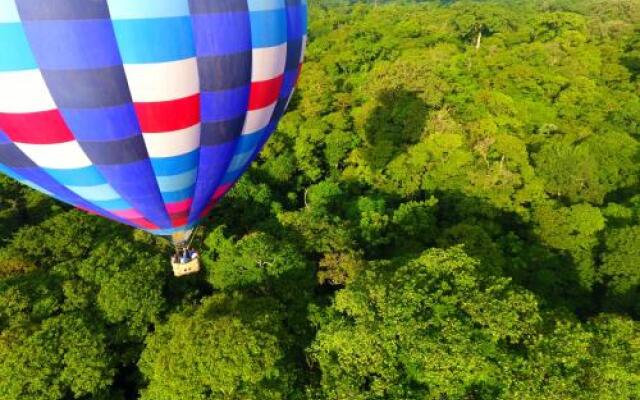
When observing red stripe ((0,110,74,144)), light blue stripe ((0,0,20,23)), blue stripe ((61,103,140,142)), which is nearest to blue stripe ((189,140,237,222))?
blue stripe ((61,103,140,142))

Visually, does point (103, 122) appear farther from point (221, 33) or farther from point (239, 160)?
point (239, 160)

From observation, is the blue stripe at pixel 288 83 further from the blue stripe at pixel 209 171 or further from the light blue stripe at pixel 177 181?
the light blue stripe at pixel 177 181

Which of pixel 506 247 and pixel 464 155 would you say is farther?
pixel 464 155

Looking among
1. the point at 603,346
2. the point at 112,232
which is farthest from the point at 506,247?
the point at 112,232

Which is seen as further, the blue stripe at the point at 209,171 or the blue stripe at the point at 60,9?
the blue stripe at the point at 209,171

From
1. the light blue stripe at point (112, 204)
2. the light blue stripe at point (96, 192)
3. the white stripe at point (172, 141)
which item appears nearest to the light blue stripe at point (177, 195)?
the light blue stripe at point (112, 204)

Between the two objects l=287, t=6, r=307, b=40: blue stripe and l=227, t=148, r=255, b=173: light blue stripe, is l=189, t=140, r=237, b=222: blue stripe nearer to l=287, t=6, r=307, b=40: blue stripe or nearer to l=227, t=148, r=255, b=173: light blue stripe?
l=227, t=148, r=255, b=173: light blue stripe

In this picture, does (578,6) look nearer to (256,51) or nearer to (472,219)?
(472,219)
